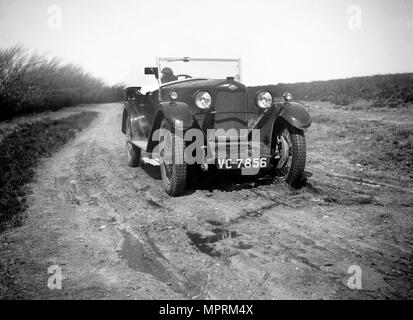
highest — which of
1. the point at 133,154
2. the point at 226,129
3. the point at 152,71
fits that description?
the point at 152,71

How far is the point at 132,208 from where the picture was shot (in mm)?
4020

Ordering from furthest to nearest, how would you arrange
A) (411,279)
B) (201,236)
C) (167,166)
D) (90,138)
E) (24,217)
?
(90,138)
(167,166)
(24,217)
(201,236)
(411,279)

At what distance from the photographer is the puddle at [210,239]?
2.80 metres

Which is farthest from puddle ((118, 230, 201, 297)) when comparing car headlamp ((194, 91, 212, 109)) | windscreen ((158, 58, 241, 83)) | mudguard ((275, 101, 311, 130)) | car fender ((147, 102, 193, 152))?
windscreen ((158, 58, 241, 83))

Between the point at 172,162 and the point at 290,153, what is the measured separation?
5.69 feet

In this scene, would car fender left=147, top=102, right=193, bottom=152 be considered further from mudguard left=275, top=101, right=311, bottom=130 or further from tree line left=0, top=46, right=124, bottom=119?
tree line left=0, top=46, right=124, bottom=119

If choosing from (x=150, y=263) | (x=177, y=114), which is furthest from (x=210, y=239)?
(x=177, y=114)

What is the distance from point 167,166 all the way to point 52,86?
2419 cm

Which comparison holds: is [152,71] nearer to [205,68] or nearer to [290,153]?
[205,68]

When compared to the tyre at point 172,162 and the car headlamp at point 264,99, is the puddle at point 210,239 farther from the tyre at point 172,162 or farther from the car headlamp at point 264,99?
the car headlamp at point 264,99

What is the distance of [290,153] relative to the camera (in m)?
4.61

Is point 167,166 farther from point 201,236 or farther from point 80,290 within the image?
point 80,290

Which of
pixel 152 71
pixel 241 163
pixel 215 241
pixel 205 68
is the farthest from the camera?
pixel 205 68
